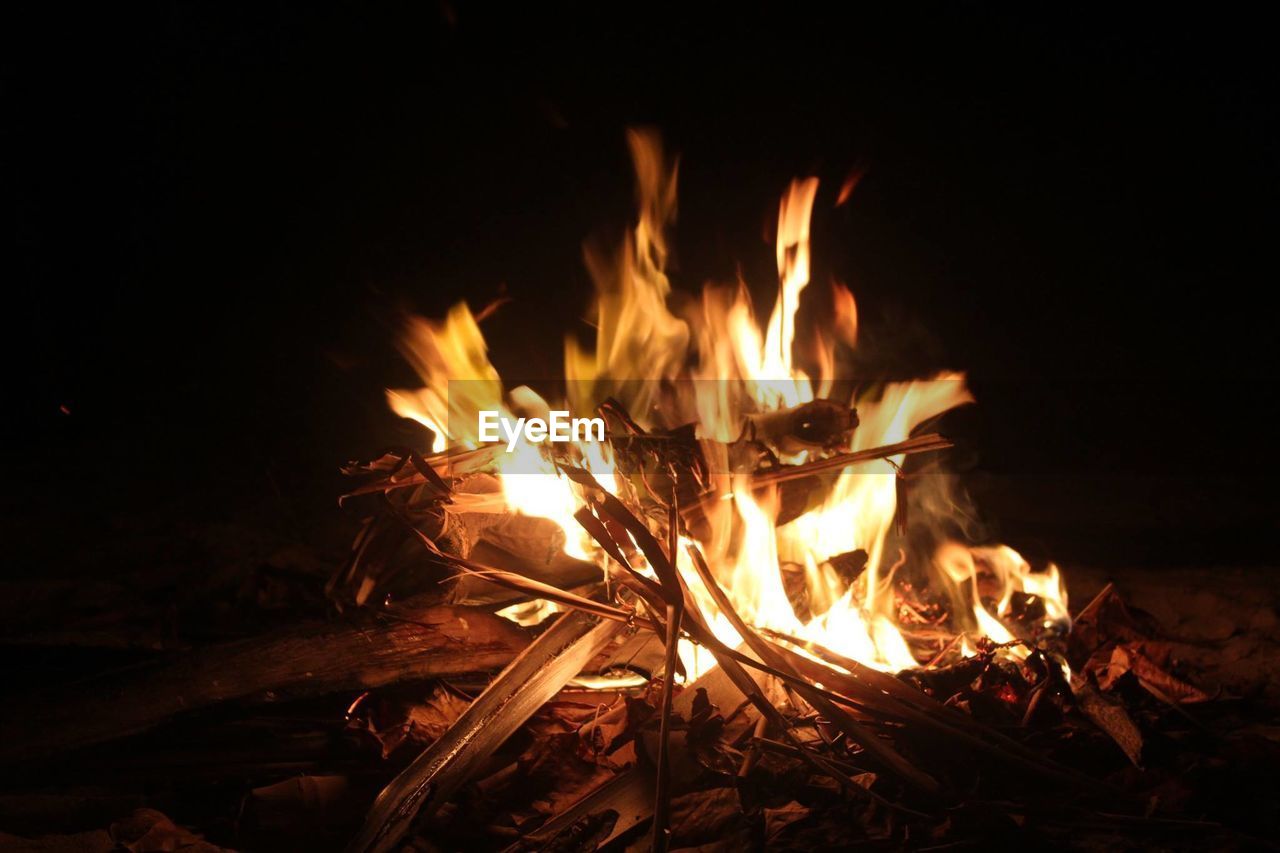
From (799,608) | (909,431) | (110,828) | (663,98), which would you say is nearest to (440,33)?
(663,98)

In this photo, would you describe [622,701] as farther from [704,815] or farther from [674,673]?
[704,815]

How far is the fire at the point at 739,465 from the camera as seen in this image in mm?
3102

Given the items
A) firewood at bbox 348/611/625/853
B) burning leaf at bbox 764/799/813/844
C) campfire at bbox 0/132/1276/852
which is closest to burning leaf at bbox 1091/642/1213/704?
campfire at bbox 0/132/1276/852

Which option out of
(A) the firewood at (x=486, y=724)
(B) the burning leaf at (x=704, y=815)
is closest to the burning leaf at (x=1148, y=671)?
(B) the burning leaf at (x=704, y=815)

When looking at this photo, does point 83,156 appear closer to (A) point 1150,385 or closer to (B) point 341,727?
(B) point 341,727

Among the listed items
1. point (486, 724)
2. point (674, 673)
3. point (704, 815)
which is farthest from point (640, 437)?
point (704, 815)

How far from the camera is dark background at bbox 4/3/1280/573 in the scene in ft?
19.0

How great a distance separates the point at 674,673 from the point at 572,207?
4.71 metres

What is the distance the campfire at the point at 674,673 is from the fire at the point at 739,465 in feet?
0.05

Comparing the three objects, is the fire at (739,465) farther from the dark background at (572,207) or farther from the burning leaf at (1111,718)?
the dark background at (572,207)

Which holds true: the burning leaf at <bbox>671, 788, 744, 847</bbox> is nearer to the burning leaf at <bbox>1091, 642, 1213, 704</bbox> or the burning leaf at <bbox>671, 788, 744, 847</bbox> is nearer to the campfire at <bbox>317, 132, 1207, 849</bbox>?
the campfire at <bbox>317, 132, 1207, 849</bbox>

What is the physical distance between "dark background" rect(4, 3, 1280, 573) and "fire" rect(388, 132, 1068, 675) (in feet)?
6.10

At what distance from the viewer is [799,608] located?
10.5 feet

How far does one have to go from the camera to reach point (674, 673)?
2.46 m
